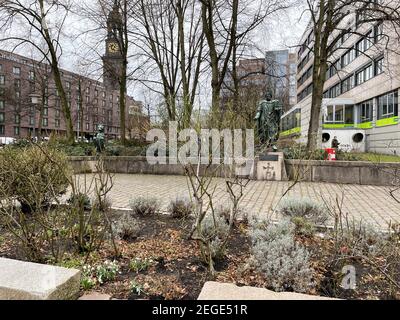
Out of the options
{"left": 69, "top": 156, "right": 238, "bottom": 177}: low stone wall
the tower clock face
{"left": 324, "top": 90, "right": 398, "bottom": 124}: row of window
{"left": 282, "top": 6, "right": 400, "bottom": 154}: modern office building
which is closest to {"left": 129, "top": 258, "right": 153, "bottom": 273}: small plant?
{"left": 69, "top": 156, "right": 238, "bottom": 177}: low stone wall

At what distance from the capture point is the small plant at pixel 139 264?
136 inches

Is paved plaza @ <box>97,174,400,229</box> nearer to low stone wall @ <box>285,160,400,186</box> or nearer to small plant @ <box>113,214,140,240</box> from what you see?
low stone wall @ <box>285,160,400,186</box>

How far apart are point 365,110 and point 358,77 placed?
4850 mm

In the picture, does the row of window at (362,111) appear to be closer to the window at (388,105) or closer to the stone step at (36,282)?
the window at (388,105)

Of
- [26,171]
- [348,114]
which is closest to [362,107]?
[348,114]

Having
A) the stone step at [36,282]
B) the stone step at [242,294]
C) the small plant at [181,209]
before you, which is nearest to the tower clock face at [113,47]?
the small plant at [181,209]

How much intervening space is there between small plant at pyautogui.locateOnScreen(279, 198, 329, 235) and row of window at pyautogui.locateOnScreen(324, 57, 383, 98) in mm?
24408

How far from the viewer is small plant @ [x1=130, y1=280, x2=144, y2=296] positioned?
2.90 metres

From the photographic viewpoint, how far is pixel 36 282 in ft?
8.28

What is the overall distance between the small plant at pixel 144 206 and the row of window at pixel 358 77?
1004 inches

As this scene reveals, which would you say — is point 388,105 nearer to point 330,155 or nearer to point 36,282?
point 330,155

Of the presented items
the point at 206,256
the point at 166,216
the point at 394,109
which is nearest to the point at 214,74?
the point at 166,216

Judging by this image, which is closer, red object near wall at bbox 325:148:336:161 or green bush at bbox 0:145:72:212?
green bush at bbox 0:145:72:212
